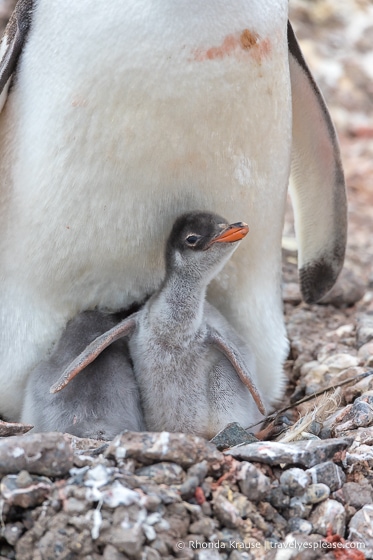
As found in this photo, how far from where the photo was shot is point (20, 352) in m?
3.37

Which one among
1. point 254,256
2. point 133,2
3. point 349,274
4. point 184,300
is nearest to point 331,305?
point 349,274

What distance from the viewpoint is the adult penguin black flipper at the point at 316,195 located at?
12.7ft

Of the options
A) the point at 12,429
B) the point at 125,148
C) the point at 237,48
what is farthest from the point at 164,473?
the point at 237,48

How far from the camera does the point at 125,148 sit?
293 cm

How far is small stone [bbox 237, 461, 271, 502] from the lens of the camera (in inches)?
96.6

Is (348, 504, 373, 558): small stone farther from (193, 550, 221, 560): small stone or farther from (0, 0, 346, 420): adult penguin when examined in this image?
(0, 0, 346, 420): adult penguin

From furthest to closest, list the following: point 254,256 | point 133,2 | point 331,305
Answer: point 331,305, point 254,256, point 133,2

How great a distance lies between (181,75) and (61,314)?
1.04m

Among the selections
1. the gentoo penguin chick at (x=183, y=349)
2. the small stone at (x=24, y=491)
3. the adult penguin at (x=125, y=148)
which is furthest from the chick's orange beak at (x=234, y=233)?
the small stone at (x=24, y=491)

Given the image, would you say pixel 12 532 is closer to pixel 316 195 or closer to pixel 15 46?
pixel 15 46

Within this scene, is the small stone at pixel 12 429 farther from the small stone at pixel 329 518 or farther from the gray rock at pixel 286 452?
the small stone at pixel 329 518

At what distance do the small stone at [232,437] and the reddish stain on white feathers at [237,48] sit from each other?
122cm

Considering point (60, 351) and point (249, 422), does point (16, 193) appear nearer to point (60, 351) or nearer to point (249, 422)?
point (60, 351)

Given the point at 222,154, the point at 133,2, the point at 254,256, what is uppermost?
the point at 133,2
